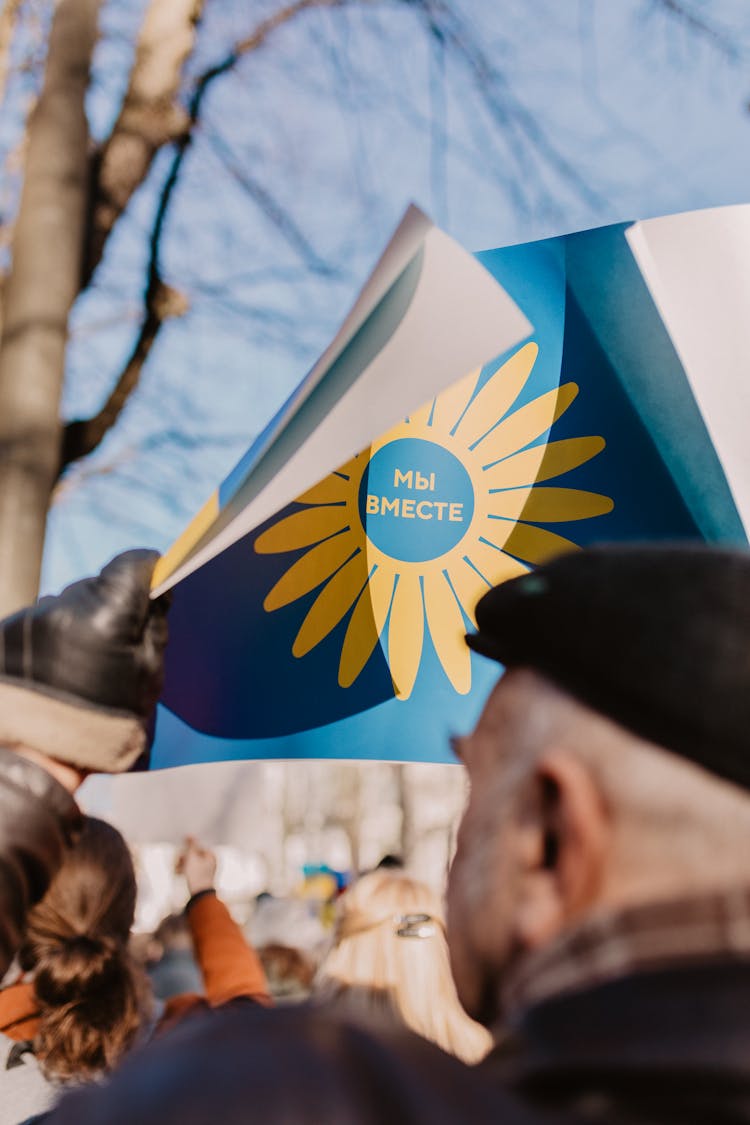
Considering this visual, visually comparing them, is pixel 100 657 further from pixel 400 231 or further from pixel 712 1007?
pixel 712 1007

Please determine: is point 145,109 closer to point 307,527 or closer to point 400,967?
point 307,527

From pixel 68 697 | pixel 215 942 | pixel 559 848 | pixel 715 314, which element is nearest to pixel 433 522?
pixel 715 314

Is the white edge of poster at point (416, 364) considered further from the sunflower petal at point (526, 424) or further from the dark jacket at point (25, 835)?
the sunflower petal at point (526, 424)

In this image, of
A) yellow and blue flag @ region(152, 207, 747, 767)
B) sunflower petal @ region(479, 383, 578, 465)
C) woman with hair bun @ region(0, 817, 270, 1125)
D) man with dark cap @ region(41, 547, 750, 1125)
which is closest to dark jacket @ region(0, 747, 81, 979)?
man with dark cap @ region(41, 547, 750, 1125)

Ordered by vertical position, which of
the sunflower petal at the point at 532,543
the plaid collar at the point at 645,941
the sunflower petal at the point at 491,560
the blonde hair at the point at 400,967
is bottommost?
the blonde hair at the point at 400,967

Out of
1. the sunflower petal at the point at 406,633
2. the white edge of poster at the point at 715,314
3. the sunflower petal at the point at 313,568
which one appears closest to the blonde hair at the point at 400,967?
the sunflower petal at the point at 406,633

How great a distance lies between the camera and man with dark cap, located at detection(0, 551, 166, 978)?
1265 mm

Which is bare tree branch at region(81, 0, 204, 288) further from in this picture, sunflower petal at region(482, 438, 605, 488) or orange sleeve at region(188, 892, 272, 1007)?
orange sleeve at region(188, 892, 272, 1007)

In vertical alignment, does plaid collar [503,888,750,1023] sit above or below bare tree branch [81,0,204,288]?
below

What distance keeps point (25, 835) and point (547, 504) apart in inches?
54.3

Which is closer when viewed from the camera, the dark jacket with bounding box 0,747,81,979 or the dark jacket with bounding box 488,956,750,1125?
the dark jacket with bounding box 488,956,750,1125

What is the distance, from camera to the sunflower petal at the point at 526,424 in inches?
92.8

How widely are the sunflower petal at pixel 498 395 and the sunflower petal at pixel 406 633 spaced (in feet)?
1.07

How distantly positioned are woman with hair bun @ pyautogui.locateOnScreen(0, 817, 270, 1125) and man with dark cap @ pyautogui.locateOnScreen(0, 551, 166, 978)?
707 mm
